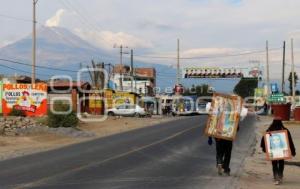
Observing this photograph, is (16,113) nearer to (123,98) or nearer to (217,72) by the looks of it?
(123,98)

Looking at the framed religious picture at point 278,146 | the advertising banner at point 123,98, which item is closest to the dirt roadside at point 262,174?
the framed religious picture at point 278,146

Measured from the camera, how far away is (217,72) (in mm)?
106938

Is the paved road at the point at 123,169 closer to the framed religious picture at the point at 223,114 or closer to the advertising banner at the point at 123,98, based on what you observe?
the framed religious picture at the point at 223,114

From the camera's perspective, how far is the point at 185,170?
1603 cm

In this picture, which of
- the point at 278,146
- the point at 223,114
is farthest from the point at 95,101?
the point at 278,146

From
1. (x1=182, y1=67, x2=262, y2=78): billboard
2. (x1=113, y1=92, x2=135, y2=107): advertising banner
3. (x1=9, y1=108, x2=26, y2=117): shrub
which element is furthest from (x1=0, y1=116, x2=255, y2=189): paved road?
(x1=182, y1=67, x2=262, y2=78): billboard

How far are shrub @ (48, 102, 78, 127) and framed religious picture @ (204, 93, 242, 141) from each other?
86.1ft

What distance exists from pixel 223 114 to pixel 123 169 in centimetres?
322

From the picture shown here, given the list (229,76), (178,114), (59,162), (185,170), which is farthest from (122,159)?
(229,76)

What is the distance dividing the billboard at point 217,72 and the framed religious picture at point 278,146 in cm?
9306

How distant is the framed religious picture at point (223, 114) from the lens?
47.8 feet

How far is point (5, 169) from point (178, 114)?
67165 millimetres

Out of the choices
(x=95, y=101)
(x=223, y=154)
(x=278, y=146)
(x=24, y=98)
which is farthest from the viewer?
(x=95, y=101)

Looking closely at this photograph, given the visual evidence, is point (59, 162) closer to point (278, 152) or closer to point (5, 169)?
point (5, 169)
